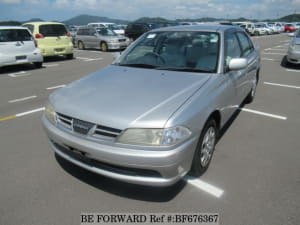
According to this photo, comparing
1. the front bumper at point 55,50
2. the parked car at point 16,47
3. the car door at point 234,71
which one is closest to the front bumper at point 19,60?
the parked car at point 16,47

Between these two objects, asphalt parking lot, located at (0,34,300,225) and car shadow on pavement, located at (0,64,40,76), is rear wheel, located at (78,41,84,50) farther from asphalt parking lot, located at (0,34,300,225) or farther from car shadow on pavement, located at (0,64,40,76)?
asphalt parking lot, located at (0,34,300,225)

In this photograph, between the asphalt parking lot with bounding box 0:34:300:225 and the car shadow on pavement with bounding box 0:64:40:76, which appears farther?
the car shadow on pavement with bounding box 0:64:40:76

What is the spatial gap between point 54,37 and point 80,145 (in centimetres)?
1085

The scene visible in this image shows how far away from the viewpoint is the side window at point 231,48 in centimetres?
338

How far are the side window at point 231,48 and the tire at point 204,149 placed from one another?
982mm

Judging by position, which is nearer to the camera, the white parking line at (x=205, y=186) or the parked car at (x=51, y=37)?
the white parking line at (x=205, y=186)

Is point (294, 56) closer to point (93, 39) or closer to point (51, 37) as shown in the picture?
point (51, 37)

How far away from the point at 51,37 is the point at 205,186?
11.2m

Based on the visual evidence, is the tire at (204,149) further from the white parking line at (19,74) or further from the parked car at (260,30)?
the parked car at (260,30)

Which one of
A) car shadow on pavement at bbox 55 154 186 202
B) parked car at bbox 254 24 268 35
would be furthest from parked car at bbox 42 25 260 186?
parked car at bbox 254 24 268 35

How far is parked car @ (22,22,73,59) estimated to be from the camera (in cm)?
1134

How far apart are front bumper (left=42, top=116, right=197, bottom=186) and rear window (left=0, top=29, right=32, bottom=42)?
818 centimetres

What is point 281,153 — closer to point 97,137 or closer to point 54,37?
point 97,137

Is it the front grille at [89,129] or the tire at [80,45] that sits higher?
the front grille at [89,129]
